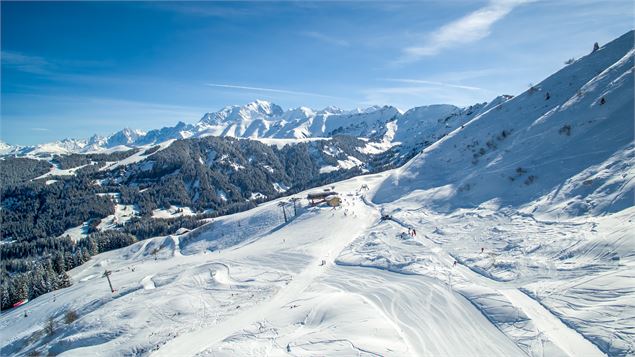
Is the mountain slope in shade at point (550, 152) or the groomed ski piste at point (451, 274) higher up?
the mountain slope in shade at point (550, 152)

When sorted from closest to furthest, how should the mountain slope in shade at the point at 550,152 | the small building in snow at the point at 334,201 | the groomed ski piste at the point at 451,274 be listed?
1. the groomed ski piste at the point at 451,274
2. the mountain slope in shade at the point at 550,152
3. the small building in snow at the point at 334,201

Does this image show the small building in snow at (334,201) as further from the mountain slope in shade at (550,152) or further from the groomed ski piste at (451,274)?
the mountain slope in shade at (550,152)

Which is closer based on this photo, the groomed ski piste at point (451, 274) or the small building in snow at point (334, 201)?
the groomed ski piste at point (451, 274)

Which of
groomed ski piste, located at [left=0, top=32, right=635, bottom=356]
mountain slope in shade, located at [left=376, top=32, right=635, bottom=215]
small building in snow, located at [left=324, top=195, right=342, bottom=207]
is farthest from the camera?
small building in snow, located at [left=324, top=195, right=342, bottom=207]

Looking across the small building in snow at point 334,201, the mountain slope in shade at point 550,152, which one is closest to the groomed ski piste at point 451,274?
the mountain slope in shade at point 550,152

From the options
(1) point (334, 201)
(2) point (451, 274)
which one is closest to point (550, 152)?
(2) point (451, 274)

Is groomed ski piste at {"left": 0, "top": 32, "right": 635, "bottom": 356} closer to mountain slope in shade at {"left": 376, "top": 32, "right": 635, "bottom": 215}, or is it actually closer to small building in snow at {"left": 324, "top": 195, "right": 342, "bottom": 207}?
mountain slope in shade at {"left": 376, "top": 32, "right": 635, "bottom": 215}

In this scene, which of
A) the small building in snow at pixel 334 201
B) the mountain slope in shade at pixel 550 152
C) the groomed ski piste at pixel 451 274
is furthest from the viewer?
the small building in snow at pixel 334 201

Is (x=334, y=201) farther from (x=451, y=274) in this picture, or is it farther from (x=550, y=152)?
(x=451, y=274)

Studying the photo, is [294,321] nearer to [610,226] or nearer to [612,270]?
[612,270]

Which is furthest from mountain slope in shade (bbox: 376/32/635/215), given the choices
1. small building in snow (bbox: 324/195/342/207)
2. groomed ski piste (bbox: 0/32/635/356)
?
small building in snow (bbox: 324/195/342/207)
